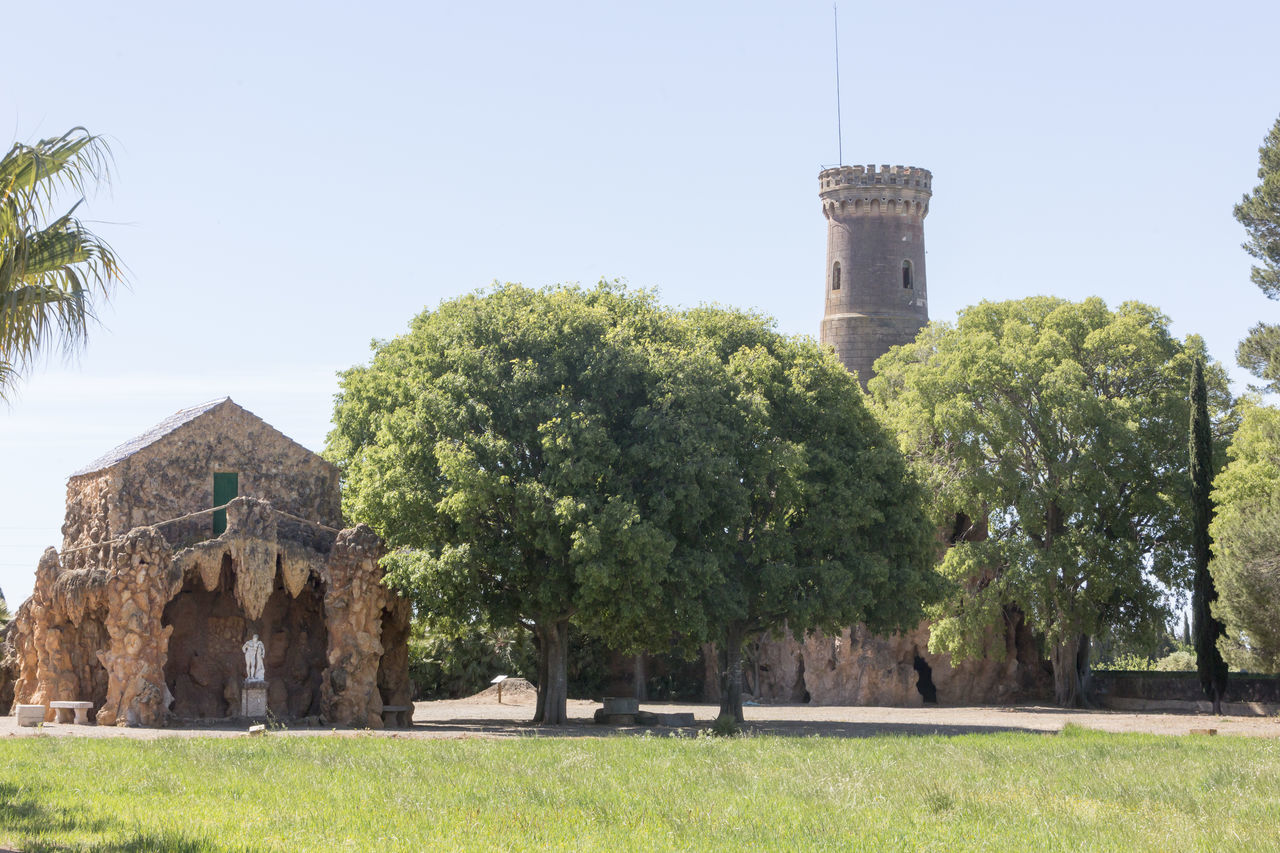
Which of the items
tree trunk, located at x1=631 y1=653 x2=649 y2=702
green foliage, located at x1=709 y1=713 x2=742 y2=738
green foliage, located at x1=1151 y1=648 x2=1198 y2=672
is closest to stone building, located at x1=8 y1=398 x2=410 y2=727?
green foliage, located at x1=709 y1=713 x2=742 y2=738

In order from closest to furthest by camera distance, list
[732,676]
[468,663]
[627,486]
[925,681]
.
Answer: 1. [627,486]
2. [732,676]
3. [468,663]
4. [925,681]

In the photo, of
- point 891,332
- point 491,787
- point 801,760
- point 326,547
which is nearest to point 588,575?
point 326,547

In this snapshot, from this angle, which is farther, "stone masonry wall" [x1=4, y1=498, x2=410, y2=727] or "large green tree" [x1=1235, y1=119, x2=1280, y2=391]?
"large green tree" [x1=1235, y1=119, x2=1280, y2=391]

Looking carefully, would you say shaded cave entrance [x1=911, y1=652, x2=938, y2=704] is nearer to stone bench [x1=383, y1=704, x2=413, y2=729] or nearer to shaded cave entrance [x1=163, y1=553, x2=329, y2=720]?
stone bench [x1=383, y1=704, x2=413, y2=729]

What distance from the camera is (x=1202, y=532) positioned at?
46125mm

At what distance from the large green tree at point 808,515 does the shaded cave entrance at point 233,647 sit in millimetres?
10544

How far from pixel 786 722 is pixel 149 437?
1931 cm

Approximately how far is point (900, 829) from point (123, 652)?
21.7 meters

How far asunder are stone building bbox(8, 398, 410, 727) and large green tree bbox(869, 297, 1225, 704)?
22870 mm

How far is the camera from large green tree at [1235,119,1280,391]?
38562 mm

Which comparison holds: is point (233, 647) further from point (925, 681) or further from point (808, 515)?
point (925, 681)

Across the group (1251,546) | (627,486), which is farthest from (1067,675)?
(627,486)

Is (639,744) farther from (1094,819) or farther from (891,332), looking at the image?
(891,332)

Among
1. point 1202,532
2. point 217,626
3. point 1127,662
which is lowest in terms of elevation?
point 1127,662
